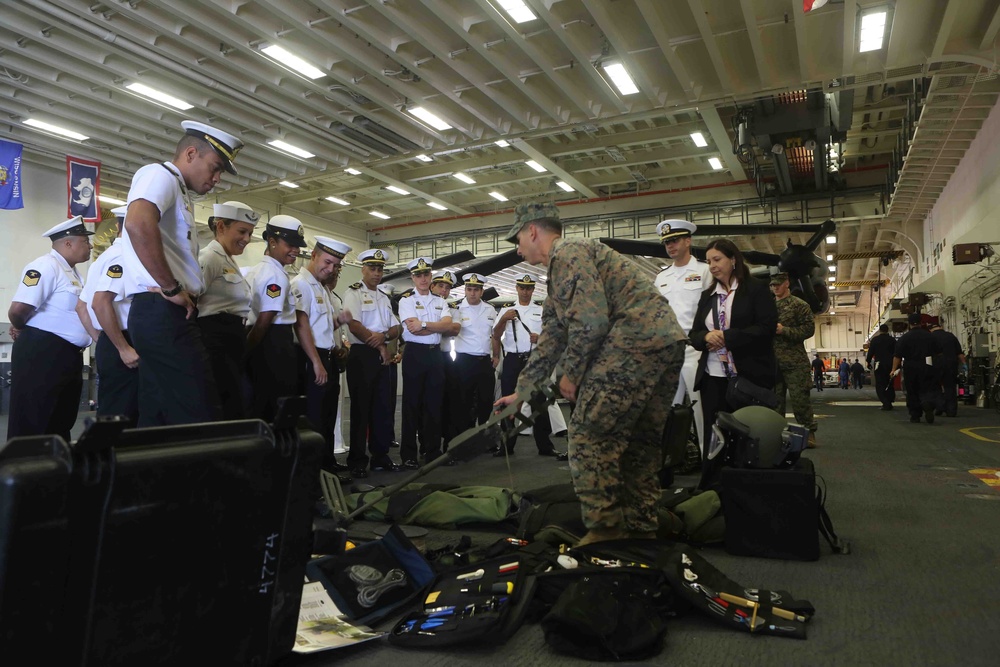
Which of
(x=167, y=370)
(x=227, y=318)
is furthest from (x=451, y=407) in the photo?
(x=167, y=370)

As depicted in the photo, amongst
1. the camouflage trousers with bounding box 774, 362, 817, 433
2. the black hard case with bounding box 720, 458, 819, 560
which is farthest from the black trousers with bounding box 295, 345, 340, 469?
the camouflage trousers with bounding box 774, 362, 817, 433

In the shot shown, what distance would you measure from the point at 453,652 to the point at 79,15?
7818 millimetres

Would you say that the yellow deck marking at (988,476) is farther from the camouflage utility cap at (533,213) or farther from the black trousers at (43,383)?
the black trousers at (43,383)

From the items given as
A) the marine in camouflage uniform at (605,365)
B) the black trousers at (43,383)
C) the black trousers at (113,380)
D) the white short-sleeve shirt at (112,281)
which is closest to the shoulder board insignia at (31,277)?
the black trousers at (43,383)

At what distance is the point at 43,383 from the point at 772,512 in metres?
3.74

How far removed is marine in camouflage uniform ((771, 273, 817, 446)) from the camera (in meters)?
5.74

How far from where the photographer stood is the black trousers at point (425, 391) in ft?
18.1

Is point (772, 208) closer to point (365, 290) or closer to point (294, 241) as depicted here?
point (365, 290)

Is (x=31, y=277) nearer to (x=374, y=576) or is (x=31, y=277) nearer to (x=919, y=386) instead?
(x=374, y=576)

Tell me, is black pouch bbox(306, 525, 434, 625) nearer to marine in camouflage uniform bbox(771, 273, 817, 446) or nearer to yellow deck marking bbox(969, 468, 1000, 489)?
yellow deck marking bbox(969, 468, 1000, 489)

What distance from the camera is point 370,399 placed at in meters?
5.13

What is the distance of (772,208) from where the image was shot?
1345 cm

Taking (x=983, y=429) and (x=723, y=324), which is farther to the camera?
(x=983, y=429)

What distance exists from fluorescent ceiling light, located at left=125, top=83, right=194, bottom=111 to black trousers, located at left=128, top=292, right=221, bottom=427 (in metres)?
7.88
